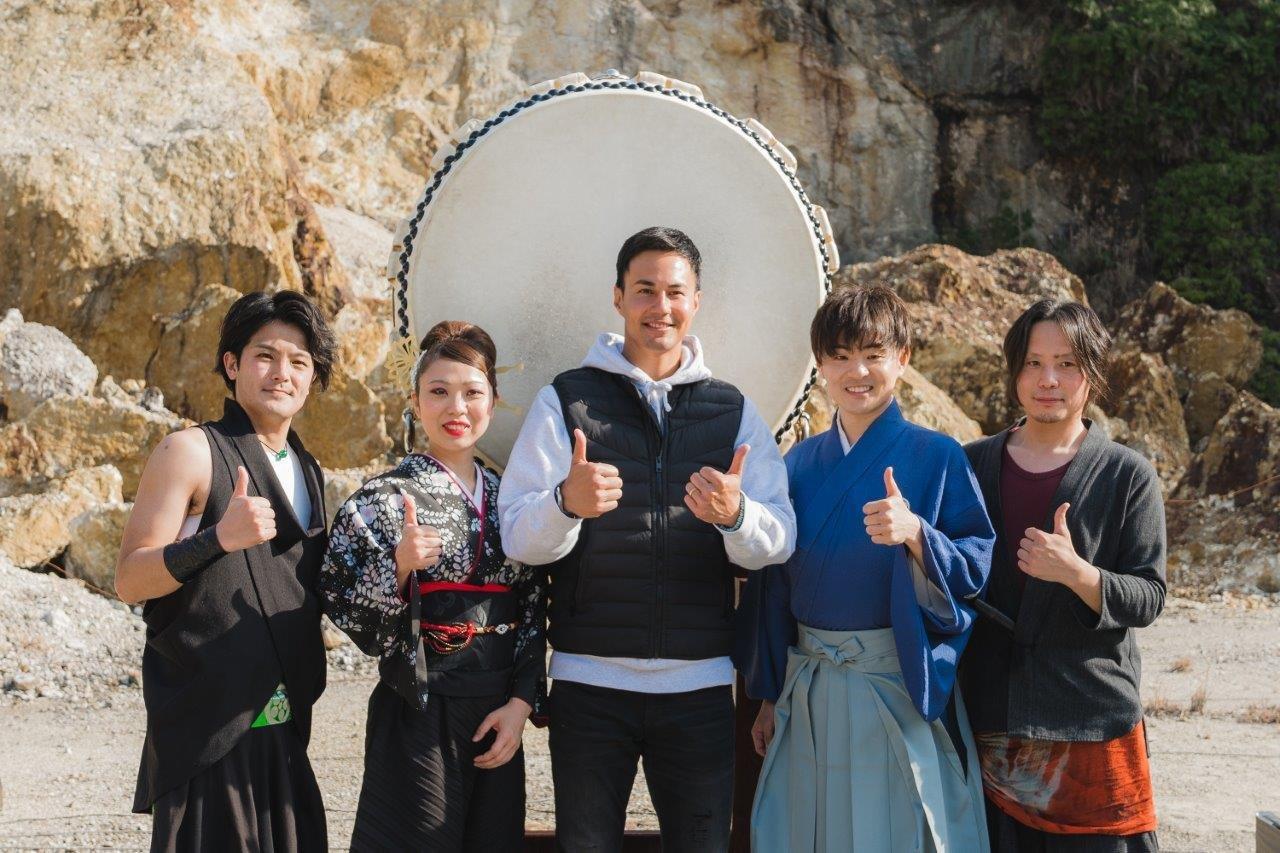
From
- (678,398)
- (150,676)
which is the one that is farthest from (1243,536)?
(150,676)

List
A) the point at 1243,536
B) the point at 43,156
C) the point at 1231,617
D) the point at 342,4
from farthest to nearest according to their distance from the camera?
the point at 342,4 < the point at 43,156 < the point at 1243,536 < the point at 1231,617

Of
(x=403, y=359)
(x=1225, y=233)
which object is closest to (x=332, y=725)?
(x=403, y=359)

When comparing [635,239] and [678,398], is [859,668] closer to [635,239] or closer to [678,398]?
[678,398]

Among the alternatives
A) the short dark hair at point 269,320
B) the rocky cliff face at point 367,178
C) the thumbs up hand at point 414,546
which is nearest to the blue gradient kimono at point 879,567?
the thumbs up hand at point 414,546

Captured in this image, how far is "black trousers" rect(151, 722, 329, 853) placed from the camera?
2.11 m

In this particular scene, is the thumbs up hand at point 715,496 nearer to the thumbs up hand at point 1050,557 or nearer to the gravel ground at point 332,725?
the thumbs up hand at point 1050,557

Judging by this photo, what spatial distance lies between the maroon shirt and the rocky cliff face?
509cm

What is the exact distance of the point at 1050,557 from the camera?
212 cm

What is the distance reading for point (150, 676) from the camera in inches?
85.1

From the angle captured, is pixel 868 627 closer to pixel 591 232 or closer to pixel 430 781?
pixel 430 781

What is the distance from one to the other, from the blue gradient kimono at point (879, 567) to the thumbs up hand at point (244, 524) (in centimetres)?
90

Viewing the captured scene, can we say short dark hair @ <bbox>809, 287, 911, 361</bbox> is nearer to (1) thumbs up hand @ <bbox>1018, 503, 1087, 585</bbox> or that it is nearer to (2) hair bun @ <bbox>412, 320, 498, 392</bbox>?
(1) thumbs up hand @ <bbox>1018, 503, 1087, 585</bbox>

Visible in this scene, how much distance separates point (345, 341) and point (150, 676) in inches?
270

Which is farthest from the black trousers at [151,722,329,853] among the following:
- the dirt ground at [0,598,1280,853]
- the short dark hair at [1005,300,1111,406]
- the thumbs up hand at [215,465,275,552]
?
the dirt ground at [0,598,1280,853]
